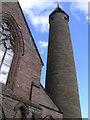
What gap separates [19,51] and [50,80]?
18.3 ft

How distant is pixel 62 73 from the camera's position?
1308 cm

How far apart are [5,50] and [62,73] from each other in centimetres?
635

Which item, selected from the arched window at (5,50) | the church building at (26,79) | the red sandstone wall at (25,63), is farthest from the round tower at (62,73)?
the arched window at (5,50)

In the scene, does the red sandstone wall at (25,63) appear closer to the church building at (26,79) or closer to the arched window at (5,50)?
the church building at (26,79)

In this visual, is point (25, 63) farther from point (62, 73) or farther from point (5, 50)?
point (62, 73)

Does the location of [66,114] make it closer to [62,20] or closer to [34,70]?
[34,70]

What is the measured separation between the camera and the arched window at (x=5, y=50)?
7.62m

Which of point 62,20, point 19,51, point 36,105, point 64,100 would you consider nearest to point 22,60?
point 19,51

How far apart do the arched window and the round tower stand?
5677mm

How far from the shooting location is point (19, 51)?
28.3 feet

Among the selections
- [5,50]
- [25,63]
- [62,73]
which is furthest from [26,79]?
[62,73]

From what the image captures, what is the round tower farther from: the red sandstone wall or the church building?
the red sandstone wall

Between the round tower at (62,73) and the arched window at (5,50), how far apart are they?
5677 mm

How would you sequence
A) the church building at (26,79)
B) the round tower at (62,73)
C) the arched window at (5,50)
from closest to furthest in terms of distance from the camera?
the church building at (26,79)
the arched window at (5,50)
the round tower at (62,73)
